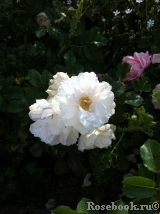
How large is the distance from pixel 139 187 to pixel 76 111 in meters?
0.29

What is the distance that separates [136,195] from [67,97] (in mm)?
345

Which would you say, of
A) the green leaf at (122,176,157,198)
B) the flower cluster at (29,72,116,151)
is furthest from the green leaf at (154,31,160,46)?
the green leaf at (122,176,157,198)

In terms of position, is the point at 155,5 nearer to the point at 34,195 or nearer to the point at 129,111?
the point at 129,111

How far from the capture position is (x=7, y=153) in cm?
197

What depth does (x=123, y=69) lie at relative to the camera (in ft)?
5.37

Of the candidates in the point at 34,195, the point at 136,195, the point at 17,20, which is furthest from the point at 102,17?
the point at 136,195

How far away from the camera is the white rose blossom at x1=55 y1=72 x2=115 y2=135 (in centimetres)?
127

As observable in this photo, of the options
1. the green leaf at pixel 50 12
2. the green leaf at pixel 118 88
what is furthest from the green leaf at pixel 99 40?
the green leaf at pixel 118 88

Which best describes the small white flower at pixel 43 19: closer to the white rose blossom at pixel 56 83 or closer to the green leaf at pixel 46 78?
the green leaf at pixel 46 78

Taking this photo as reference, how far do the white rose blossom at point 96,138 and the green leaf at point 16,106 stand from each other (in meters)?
0.35

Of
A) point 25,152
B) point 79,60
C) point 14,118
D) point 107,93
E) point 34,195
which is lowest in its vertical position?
point 34,195

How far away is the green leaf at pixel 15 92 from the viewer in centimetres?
168

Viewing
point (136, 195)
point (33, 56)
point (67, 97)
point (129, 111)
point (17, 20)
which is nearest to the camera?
point (136, 195)

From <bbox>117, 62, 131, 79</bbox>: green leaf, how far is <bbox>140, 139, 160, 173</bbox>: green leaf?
452 mm
